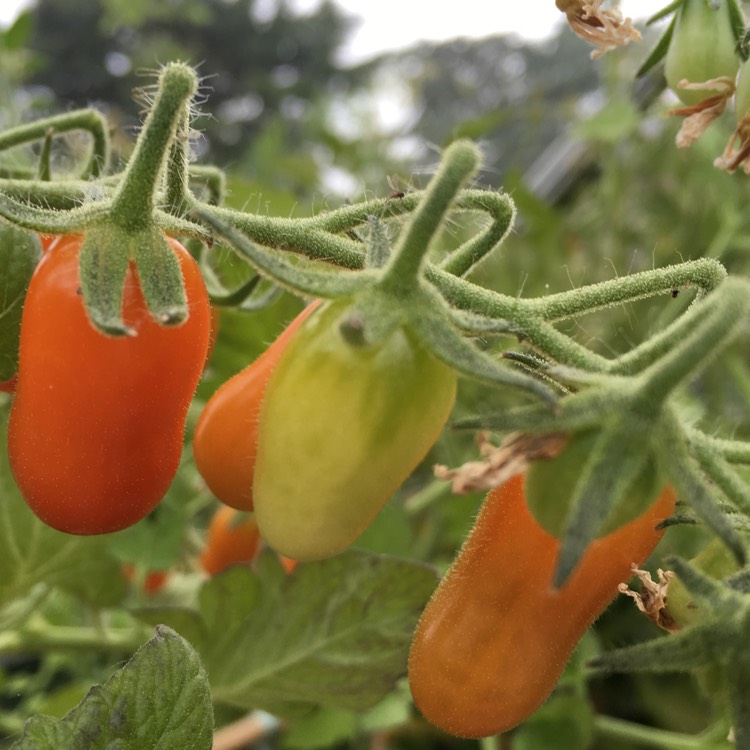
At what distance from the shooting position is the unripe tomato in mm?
862

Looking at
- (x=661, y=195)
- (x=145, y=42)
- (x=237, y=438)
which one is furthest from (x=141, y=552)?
(x=145, y=42)

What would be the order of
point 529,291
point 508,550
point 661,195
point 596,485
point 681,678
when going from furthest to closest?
1. point 661,195
2. point 529,291
3. point 681,678
4. point 508,550
5. point 596,485

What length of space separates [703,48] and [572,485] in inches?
13.0

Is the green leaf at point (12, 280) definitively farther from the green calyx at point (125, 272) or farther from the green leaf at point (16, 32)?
the green leaf at point (16, 32)

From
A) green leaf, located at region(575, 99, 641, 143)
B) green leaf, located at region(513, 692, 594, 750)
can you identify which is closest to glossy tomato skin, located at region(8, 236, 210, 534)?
green leaf, located at region(513, 692, 594, 750)

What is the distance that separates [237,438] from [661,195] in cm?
125

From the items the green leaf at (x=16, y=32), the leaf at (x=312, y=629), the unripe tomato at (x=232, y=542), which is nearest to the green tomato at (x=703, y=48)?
the leaf at (x=312, y=629)

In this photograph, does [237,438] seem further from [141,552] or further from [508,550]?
[141,552]

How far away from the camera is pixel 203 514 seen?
1.75 m

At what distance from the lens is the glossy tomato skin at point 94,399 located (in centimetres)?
42

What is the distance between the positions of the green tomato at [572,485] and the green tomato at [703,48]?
0.29 meters

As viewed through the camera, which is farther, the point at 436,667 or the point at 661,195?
the point at 661,195

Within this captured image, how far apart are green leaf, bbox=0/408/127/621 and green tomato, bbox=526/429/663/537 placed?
1.65ft

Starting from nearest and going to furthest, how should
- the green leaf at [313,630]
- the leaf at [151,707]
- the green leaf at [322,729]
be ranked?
the leaf at [151,707]
the green leaf at [313,630]
the green leaf at [322,729]
